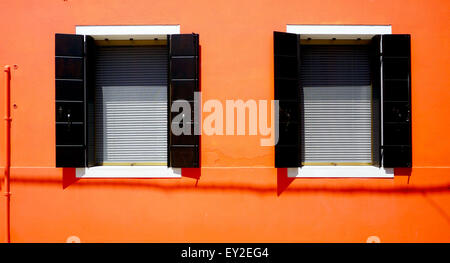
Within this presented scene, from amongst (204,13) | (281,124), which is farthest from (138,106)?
(281,124)

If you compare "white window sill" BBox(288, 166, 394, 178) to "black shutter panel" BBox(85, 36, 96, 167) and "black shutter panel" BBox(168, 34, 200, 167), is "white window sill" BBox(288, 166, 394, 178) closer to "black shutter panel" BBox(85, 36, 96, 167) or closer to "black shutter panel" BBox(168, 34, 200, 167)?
"black shutter panel" BBox(168, 34, 200, 167)

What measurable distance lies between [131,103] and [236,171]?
1721 millimetres

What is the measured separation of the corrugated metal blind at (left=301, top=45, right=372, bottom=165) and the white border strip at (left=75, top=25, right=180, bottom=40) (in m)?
1.88

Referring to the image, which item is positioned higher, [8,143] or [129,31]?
[129,31]

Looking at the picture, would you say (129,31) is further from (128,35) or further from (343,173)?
(343,173)

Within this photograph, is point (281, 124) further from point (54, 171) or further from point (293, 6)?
point (54, 171)

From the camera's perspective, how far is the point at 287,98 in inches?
140

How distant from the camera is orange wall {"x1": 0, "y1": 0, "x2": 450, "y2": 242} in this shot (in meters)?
3.62

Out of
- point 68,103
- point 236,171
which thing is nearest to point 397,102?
point 236,171

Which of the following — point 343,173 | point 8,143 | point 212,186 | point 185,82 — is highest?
point 185,82

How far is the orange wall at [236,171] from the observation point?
3617mm

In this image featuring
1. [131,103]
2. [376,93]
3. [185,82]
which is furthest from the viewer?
[131,103]

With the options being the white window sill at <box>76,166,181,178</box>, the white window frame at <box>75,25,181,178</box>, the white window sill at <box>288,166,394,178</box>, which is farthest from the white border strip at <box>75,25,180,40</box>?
the white window sill at <box>288,166,394,178</box>
